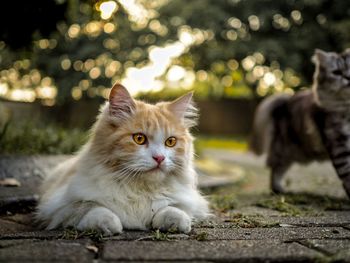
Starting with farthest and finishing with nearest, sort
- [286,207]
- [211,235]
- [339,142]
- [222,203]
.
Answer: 1. [339,142]
2. [222,203]
3. [286,207]
4. [211,235]

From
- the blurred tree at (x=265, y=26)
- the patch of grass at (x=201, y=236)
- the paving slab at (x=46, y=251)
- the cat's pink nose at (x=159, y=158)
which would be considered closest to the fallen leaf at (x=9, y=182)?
the paving slab at (x=46, y=251)

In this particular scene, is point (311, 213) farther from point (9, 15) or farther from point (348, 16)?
point (348, 16)

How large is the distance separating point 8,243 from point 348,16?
14014 millimetres

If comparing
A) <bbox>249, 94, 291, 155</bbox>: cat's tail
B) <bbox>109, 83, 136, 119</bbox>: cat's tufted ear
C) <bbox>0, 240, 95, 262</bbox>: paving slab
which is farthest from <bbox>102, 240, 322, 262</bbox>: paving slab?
<bbox>249, 94, 291, 155</bbox>: cat's tail

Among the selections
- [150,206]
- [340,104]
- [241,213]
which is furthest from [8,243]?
[340,104]

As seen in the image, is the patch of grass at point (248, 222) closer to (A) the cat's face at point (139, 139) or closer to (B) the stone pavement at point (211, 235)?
(B) the stone pavement at point (211, 235)

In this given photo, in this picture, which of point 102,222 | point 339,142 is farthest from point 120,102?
point 339,142

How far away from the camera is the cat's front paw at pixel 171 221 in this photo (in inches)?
103

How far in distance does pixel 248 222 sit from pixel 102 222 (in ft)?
3.40

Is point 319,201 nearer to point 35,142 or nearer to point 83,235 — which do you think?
point 83,235

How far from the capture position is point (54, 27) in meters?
4.58

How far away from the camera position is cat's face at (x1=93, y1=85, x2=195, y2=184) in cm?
264

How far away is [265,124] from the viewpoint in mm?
5266

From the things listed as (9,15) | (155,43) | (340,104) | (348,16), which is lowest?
(340,104)
